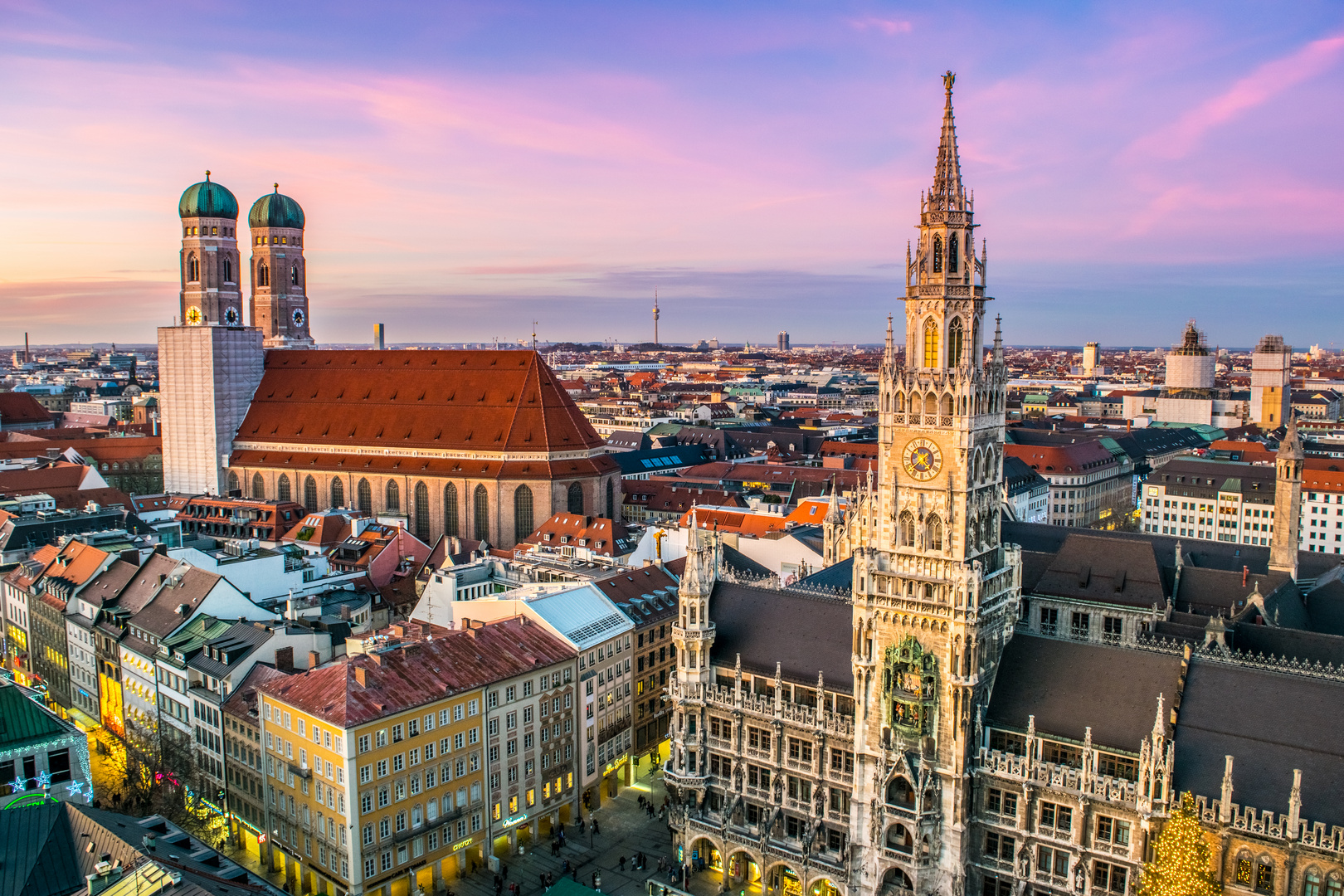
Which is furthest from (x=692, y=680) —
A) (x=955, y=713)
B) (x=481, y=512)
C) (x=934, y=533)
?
(x=481, y=512)

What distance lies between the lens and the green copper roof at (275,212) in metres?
158

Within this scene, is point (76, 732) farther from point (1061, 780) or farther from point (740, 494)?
point (740, 494)

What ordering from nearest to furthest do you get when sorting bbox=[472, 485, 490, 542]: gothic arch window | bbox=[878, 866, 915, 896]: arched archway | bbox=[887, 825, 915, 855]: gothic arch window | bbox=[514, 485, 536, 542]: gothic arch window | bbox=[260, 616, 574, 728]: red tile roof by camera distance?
bbox=[887, 825, 915, 855]: gothic arch window, bbox=[878, 866, 915, 896]: arched archway, bbox=[260, 616, 574, 728]: red tile roof, bbox=[514, 485, 536, 542]: gothic arch window, bbox=[472, 485, 490, 542]: gothic arch window

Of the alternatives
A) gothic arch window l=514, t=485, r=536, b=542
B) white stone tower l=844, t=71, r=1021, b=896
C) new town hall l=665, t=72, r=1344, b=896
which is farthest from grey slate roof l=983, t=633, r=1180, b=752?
gothic arch window l=514, t=485, r=536, b=542

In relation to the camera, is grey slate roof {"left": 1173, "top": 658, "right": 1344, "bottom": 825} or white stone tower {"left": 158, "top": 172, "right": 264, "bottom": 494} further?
A: white stone tower {"left": 158, "top": 172, "right": 264, "bottom": 494}

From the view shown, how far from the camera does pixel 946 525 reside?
5172 centimetres

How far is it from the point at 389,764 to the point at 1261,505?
123 metres

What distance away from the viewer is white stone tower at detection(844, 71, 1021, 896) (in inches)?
2032

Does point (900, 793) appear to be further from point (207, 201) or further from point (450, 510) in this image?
point (207, 201)

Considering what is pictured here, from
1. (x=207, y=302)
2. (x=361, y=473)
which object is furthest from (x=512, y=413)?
(x=207, y=302)

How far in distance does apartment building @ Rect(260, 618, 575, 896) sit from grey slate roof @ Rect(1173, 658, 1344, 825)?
120ft

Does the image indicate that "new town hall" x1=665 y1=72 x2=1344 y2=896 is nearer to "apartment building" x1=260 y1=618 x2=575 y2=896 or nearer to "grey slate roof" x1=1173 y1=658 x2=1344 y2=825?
"grey slate roof" x1=1173 y1=658 x2=1344 y2=825

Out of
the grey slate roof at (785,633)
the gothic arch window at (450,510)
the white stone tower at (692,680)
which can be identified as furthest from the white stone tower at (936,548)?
the gothic arch window at (450,510)

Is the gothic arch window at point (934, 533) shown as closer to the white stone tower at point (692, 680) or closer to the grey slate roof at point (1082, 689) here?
the grey slate roof at point (1082, 689)
